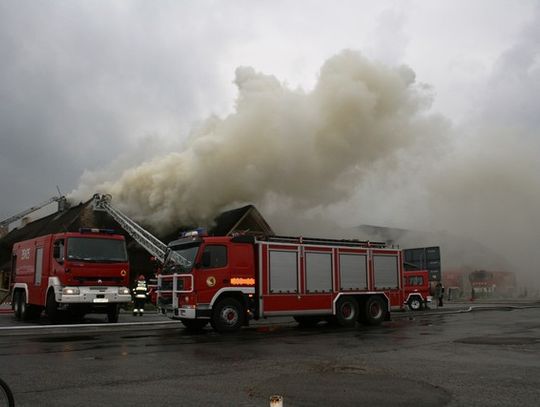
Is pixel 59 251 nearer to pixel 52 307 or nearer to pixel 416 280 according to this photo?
pixel 52 307

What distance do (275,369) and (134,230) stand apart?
15611mm

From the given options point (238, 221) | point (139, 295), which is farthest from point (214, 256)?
point (238, 221)

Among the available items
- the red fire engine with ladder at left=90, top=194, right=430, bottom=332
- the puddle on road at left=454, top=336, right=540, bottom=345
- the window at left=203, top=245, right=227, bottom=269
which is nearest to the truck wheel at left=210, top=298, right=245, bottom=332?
the red fire engine with ladder at left=90, top=194, right=430, bottom=332

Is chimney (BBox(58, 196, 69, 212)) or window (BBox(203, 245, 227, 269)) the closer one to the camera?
window (BBox(203, 245, 227, 269))

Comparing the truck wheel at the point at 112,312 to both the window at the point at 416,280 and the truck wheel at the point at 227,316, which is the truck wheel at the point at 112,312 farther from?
the window at the point at 416,280

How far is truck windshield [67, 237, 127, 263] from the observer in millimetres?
13688

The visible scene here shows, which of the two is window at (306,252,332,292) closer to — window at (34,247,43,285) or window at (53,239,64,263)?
window at (53,239,64,263)

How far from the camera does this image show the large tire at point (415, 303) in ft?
80.5

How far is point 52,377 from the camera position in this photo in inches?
252

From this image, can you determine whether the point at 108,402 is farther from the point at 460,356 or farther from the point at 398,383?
the point at 460,356

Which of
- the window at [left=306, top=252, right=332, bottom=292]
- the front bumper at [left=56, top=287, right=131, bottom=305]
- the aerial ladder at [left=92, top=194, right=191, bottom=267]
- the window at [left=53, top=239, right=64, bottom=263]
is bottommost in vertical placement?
the front bumper at [left=56, top=287, right=131, bottom=305]

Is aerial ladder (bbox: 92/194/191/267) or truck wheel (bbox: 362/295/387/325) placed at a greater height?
aerial ladder (bbox: 92/194/191/267)

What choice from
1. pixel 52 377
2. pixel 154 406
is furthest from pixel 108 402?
pixel 52 377

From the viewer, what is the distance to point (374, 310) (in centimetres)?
1492
